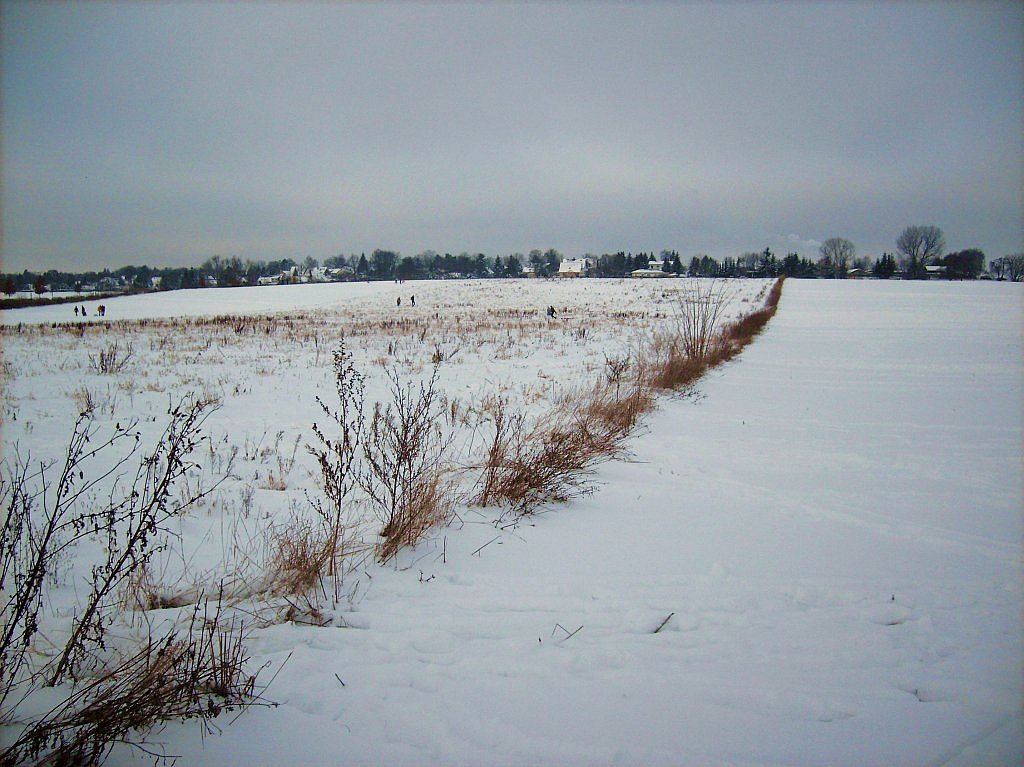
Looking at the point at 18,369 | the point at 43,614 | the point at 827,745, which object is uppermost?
the point at 18,369

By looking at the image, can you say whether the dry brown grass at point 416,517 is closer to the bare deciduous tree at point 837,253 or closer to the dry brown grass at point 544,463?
the dry brown grass at point 544,463

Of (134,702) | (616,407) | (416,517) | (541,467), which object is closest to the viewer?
(134,702)

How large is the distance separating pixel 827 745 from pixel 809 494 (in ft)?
10.6

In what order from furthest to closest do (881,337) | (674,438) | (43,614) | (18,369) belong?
(881,337), (18,369), (674,438), (43,614)

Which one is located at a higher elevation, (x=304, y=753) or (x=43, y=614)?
(x=43, y=614)

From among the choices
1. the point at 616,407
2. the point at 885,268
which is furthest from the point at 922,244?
the point at 616,407

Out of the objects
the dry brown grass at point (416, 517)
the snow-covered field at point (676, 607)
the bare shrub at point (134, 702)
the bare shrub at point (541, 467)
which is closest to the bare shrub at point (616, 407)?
the snow-covered field at point (676, 607)

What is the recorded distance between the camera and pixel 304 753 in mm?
2033

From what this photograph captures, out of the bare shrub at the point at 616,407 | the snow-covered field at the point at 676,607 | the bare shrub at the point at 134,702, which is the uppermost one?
the bare shrub at the point at 616,407

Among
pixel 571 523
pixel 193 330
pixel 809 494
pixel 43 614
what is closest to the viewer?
pixel 43 614

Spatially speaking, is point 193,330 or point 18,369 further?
point 193,330

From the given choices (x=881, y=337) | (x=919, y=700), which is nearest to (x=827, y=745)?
(x=919, y=700)

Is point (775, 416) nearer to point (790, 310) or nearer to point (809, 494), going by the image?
point (809, 494)

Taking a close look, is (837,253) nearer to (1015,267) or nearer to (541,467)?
(1015,267)
